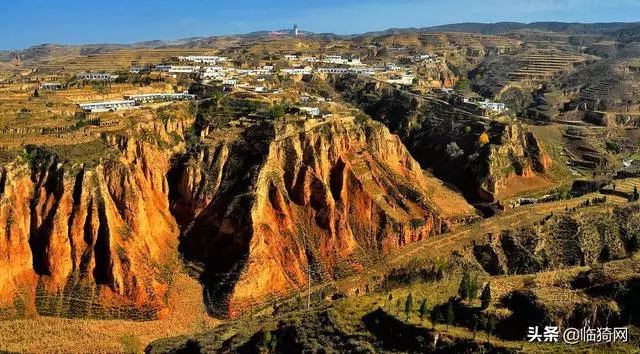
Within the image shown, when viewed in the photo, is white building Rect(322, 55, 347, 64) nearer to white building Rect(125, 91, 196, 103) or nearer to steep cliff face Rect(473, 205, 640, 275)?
white building Rect(125, 91, 196, 103)

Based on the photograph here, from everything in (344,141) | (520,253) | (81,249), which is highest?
(344,141)

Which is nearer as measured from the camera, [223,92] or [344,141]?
[344,141]

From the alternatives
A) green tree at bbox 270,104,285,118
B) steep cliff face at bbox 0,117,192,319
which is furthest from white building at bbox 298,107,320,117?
steep cliff face at bbox 0,117,192,319

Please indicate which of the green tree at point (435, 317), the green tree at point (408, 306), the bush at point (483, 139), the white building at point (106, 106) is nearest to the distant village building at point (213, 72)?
the white building at point (106, 106)

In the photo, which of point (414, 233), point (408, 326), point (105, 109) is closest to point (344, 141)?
point (414, 233)

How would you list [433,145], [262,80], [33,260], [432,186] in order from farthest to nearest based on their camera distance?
[262,80] < [433,145] < [432,186] < [33,260]

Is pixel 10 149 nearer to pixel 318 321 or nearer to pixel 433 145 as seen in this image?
pixel 318 321
